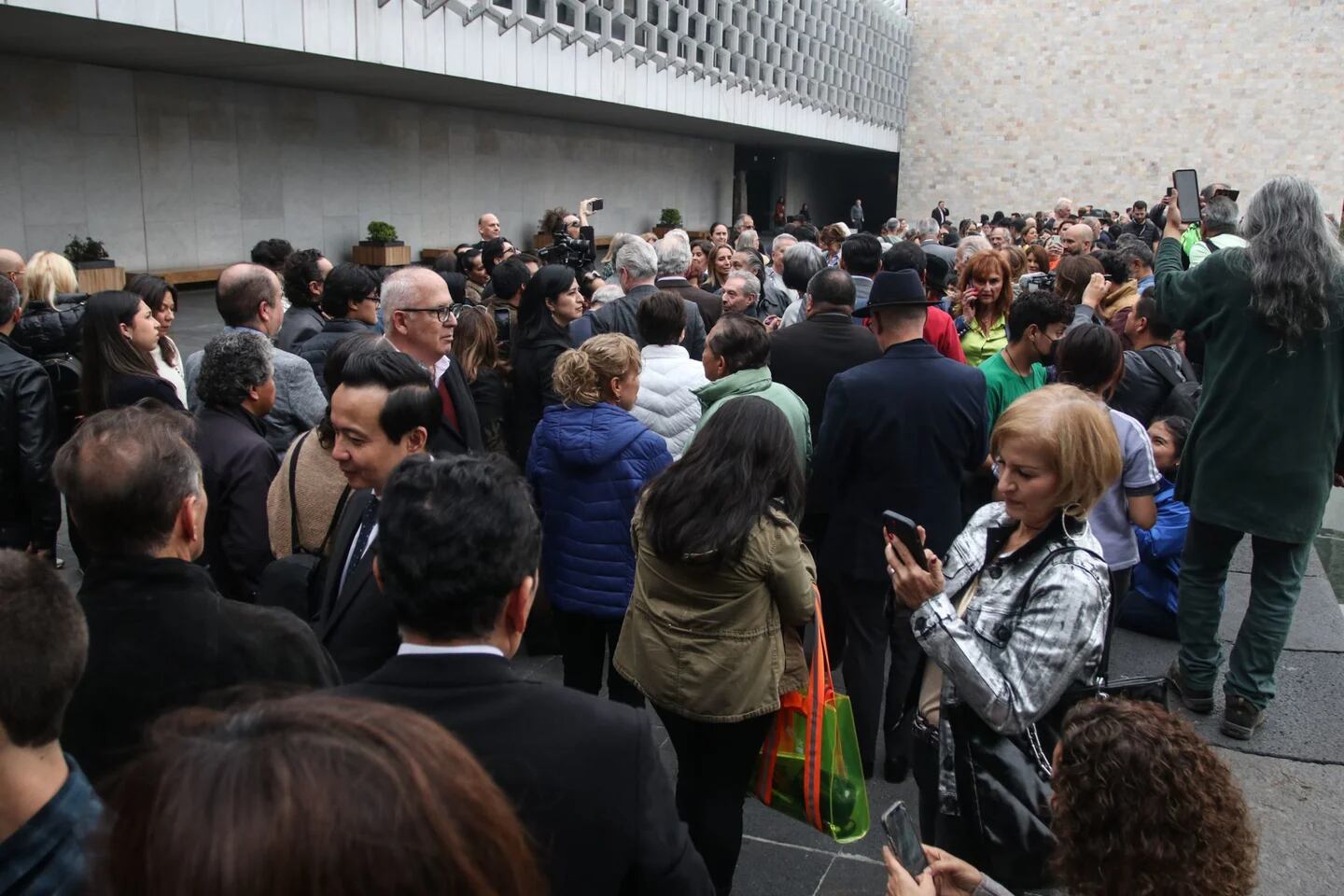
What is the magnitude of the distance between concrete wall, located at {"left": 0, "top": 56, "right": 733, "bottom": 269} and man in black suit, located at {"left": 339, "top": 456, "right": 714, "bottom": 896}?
13.3 metres

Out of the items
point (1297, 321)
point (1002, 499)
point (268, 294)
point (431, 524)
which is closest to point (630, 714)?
point (431, 524)

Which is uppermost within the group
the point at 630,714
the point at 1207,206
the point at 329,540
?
the point at 1207,206

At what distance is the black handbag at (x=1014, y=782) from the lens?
2.18 metres

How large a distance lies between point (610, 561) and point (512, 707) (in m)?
2.26

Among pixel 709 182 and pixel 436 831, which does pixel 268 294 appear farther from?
pixel 709 182

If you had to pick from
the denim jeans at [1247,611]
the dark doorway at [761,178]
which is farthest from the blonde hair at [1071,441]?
the dark doorway at [761,178]

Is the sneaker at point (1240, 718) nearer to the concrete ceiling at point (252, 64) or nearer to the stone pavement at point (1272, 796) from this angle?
the stone pavement at point (1272, 796)

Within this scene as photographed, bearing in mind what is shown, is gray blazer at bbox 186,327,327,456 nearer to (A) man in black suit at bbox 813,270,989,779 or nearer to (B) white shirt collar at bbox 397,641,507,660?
(A) man in black suit at bbox 813,270,989,779

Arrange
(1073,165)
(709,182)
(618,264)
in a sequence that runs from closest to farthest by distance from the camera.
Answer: (618,264)
(709,182)
(1073,165)

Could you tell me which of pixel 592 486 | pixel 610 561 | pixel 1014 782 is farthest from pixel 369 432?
pixel 1014 782

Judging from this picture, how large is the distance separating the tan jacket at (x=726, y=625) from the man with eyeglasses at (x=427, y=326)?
1408 mm

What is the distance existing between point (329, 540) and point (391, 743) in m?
2.25

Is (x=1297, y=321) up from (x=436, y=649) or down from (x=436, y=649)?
up

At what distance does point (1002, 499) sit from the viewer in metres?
2.52
